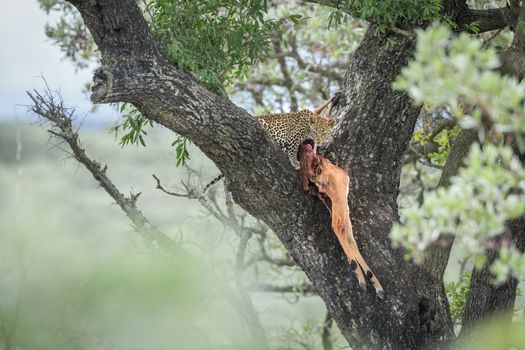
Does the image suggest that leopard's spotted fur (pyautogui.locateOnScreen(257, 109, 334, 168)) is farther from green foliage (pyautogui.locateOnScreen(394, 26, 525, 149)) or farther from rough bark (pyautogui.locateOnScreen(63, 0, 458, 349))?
green foliage (pyautogui.locateOnScreen(394, 26, 525, 149))

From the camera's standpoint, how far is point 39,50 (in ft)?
44.4

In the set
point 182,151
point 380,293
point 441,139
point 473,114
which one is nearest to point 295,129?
point 182,151

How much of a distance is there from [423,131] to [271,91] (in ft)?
8.56

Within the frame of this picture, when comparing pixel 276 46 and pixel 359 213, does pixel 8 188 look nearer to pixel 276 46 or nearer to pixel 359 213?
pixel 276 46

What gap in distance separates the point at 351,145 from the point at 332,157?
13 centimetres

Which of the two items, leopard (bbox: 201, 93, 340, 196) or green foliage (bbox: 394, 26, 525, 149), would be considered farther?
leopard (bbox: 201, 93, 340, 196)

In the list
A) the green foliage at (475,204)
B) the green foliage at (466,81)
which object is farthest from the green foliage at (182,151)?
the green foliage at (466,81)

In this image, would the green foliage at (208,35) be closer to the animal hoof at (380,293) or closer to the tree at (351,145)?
the tree at (351,145)

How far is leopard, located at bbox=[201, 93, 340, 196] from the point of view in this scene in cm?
488

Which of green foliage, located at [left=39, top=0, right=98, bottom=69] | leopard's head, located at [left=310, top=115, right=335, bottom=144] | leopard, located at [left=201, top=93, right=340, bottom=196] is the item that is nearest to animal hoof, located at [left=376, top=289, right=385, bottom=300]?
leopard, located at [left=201, top=93, right=340, bottom=196]

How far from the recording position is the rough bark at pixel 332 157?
13.2 feet

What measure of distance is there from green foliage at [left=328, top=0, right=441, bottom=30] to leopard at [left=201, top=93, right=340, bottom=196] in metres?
0.68

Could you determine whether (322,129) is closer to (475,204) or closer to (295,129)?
(295,129)

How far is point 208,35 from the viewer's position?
454 cm
